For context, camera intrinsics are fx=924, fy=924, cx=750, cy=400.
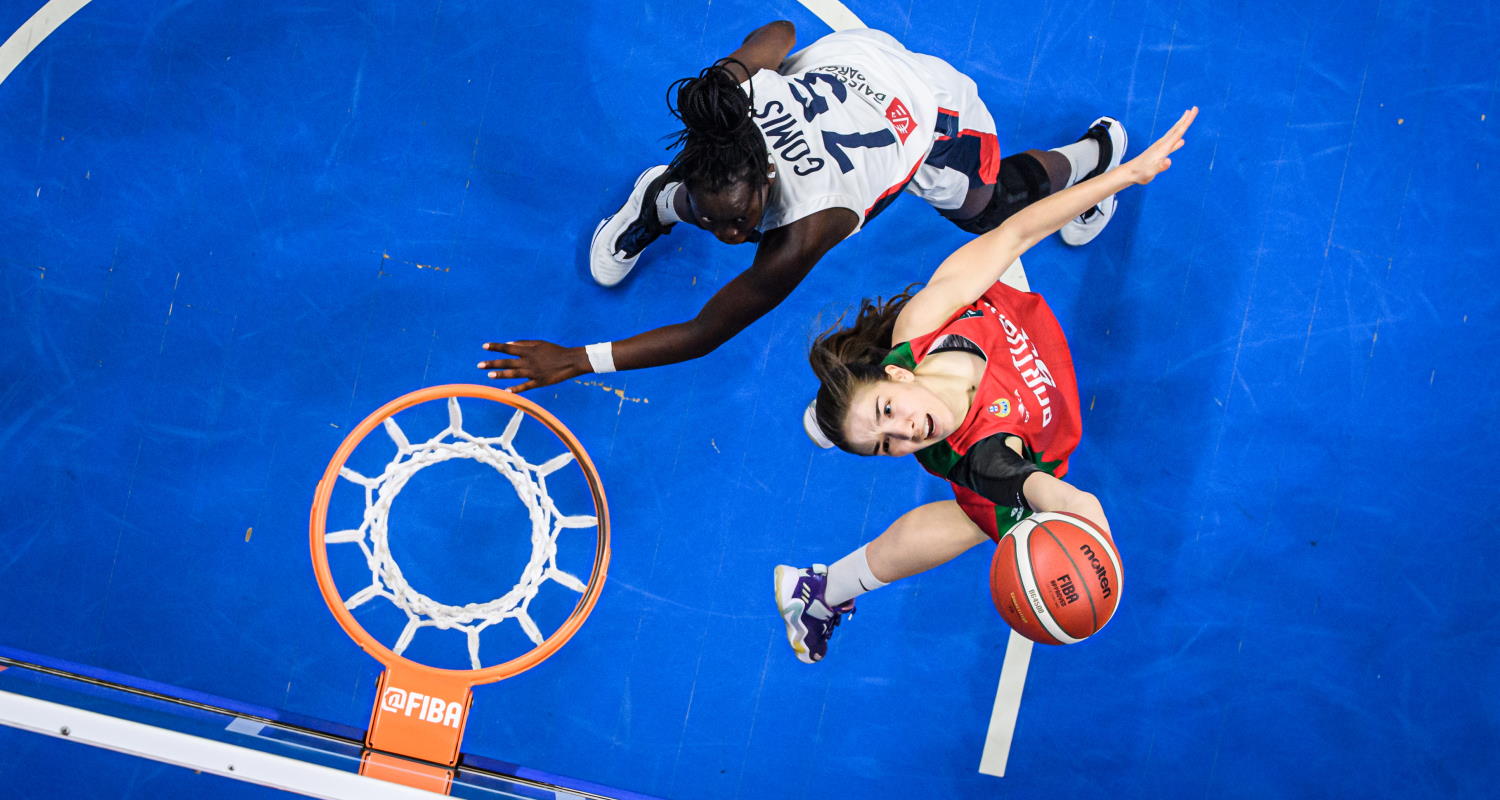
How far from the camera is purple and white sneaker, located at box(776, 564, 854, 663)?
3727 millimetres

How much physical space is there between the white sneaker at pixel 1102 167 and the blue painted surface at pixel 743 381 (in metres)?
0.13

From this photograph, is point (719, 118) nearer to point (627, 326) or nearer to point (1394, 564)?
point (627, 326)

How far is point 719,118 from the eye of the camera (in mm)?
2773

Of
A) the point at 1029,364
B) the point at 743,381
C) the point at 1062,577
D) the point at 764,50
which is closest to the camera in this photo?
the point at 1062,577

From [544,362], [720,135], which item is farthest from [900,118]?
[544,362]

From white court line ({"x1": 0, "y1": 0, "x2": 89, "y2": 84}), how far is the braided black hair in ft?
9.27

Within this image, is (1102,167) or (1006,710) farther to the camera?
(1006,710)

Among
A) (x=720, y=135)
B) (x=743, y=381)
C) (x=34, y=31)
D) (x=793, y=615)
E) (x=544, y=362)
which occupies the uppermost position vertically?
(x=720, y=135)

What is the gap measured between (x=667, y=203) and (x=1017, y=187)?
54.3 inches

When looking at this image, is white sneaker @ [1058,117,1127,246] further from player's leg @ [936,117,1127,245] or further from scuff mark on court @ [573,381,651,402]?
scuff mark on court @ [573,381,651,402]

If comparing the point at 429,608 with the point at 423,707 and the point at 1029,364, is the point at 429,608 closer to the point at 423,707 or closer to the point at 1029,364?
the point at 423,707

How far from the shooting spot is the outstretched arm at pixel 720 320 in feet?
9.71

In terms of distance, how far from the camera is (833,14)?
394cm

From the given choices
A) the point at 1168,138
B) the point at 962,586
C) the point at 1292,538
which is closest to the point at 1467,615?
the point at 1292,538
